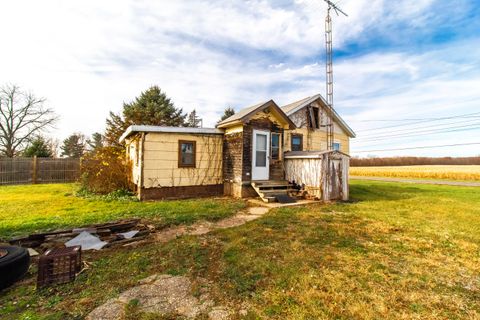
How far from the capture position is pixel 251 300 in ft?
7.89

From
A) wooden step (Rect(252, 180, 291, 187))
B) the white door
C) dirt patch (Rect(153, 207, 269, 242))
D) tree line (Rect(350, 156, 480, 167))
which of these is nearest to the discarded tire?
dirt patch (Rect(153, 207, 269, 242))

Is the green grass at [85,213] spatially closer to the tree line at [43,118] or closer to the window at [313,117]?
the window at [313,117]

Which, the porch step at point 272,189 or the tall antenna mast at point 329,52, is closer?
the porch step at point 272,189

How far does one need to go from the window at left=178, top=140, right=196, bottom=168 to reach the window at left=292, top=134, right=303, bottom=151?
6.27 meters

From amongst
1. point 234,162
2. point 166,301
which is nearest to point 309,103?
point 234,162

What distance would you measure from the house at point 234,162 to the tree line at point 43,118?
11.3 metres

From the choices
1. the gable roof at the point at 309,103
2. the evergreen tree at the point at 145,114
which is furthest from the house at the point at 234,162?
the evergreen tree at the point at 145,114

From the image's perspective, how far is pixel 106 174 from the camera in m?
10.0

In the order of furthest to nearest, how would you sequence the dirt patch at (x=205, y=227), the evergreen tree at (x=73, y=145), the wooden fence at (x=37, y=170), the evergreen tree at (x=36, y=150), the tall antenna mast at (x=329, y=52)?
the evergreen tree at (x=73, y=145) < the evergreen tree at (x=36, y=150) < the wooden fence at (x=37, y=170) < the tall antenna mast at (x=329, y=52) < the dirt patch at (x=205, y=227)

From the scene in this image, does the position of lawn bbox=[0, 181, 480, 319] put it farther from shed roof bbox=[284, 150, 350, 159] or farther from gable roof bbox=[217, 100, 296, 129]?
gable roof bbox=[217, 100, 296, 129]

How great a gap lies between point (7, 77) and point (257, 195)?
89.8ft

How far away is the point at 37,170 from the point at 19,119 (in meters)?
12.4

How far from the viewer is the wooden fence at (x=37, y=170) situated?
13388 millimetres

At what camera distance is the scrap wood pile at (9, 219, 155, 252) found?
156 inches
